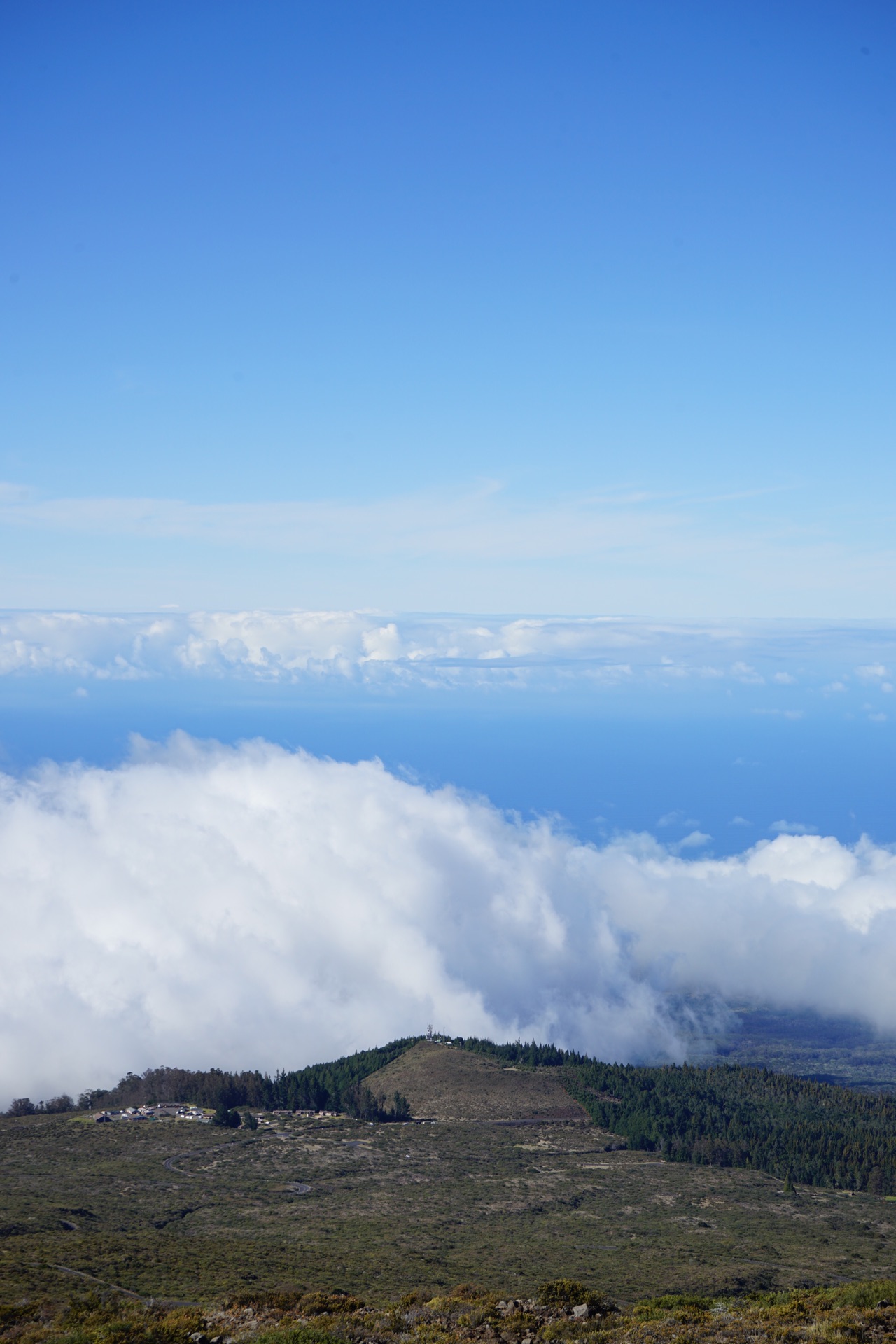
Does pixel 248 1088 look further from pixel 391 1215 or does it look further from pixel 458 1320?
pixel 458 1320

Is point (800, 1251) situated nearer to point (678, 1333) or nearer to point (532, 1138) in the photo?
point (678, 1333)

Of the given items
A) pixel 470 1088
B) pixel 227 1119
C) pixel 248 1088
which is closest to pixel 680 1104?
pixel 470 1088

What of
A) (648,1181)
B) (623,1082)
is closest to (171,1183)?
(648,1181)

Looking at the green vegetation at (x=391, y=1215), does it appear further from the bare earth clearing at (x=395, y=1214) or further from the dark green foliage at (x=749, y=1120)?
the dark green foliage at (x=749, y=1120)

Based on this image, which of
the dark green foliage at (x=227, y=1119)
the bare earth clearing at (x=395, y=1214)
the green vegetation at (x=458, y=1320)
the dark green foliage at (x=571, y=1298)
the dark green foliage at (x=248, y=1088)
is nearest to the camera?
the green vegetation at (x=458, y=1320)

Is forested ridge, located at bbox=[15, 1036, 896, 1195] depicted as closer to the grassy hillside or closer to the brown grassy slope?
the brown grassy slope

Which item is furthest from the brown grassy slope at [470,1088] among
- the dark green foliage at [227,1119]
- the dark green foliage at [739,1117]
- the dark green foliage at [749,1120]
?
the dark green foliage at [227,1119]
